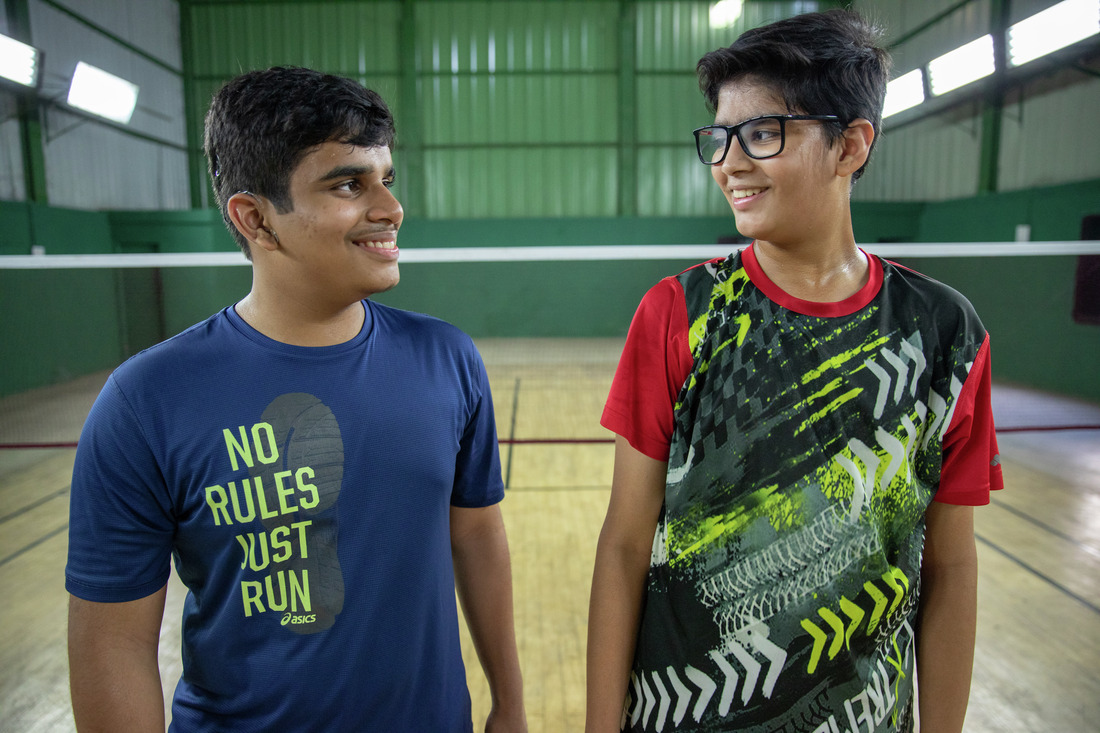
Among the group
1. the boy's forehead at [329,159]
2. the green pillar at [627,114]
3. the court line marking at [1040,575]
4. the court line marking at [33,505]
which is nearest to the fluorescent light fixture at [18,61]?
the court line marking at [33,505]

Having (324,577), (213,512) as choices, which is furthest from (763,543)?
(213,512)

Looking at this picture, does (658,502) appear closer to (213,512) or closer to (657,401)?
→ (657,401)

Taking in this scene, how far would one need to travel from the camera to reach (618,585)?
0.96 m

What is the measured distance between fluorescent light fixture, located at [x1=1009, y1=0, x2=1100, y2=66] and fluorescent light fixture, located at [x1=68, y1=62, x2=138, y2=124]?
11.3 meters

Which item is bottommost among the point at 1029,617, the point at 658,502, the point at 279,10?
the point at 1029,617

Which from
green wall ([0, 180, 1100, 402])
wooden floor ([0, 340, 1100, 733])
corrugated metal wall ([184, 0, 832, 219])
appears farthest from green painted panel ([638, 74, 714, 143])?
wooden floor ([0, 340, 1100, 733])

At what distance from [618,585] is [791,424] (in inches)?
13.3

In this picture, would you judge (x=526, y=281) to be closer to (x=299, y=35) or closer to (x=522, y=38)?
(x=522, y=38)

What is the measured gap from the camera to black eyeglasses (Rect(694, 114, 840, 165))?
34.1 inches

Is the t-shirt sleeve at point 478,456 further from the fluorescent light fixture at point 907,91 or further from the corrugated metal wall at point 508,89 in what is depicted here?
the corrugated metal wall at point 508,89

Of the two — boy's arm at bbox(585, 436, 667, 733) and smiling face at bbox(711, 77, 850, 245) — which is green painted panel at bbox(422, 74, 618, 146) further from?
boy's arm at bbox(585, 436, 667, 733)

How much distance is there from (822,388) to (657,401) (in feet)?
0.72

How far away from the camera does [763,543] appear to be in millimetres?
895

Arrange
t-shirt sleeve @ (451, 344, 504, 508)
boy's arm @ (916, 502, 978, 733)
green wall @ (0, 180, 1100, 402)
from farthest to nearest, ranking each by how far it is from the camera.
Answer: green wall @ (0, 180, 1100, 402) → t-shirt sleeve @ (451, 344, 504, 508) → boy's arm @ (916, 502, 978, 733)
